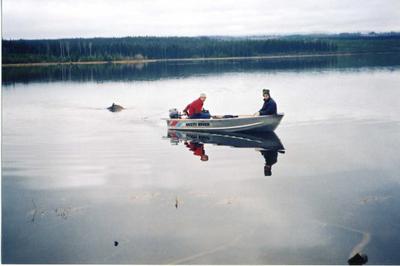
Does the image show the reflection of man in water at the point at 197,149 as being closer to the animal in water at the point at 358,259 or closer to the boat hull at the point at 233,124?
the boat hull at the point at 233,124

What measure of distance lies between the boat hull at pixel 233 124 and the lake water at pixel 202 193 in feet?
0.88

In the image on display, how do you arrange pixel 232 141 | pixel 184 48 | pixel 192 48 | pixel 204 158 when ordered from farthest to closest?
pixel 192 48, pixel 184 48, pixel 232 141, pixel 204 158

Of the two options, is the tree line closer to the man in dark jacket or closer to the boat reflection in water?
the boat reflection in water

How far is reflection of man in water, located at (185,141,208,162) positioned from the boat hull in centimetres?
68

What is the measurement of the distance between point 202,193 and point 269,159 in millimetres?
2342

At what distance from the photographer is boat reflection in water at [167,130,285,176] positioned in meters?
9.35

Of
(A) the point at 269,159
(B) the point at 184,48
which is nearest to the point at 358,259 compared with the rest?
(A) the point at 269,159

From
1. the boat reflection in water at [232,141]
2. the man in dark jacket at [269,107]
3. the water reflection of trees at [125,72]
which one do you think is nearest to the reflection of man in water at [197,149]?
the boat reflection in water at [232,141]

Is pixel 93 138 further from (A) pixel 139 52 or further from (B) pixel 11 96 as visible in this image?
(A) pixel 139 52

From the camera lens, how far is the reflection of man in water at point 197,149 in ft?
29.9

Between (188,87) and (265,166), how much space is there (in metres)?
16.3

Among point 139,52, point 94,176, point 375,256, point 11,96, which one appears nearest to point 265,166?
point 94,176

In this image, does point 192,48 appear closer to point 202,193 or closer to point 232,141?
point 232,141

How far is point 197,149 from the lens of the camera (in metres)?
9.78
